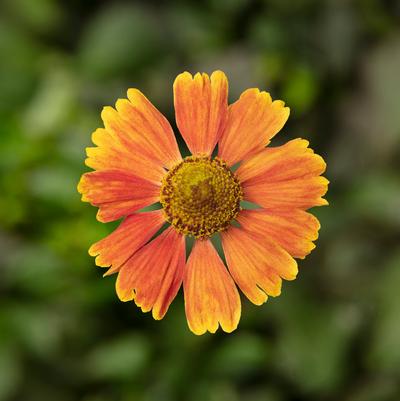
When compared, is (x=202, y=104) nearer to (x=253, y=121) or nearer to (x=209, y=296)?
(x=253, y=121)

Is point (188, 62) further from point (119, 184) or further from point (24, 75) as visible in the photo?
point (119, 184)

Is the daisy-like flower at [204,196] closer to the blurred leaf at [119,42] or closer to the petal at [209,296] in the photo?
the petal at [209,296]

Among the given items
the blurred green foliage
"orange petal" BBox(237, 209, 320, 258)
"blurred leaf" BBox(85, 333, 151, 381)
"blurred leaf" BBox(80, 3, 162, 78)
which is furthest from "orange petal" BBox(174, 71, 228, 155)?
"blurred leaf" BBox(80, 3, 162, 78)

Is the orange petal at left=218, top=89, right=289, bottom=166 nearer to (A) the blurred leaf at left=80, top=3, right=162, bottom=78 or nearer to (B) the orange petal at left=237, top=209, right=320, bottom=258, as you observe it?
(B) the orange petal at left=237, top=209, right=320, bottom=258

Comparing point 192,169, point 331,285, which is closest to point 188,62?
point 331,285

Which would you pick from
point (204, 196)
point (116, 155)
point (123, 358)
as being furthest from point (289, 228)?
point (123, 358)
